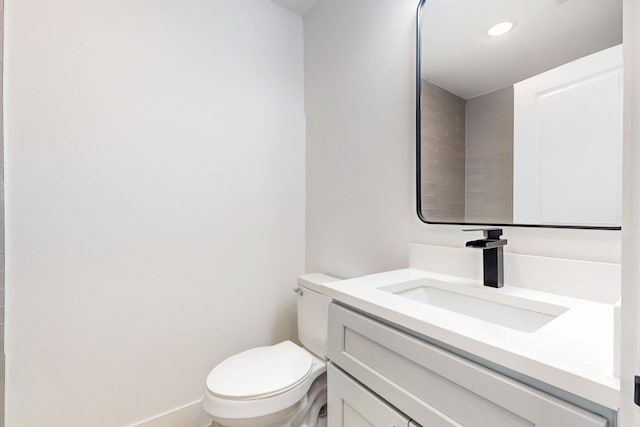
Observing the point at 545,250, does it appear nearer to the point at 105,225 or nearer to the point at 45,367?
the point at 105,225

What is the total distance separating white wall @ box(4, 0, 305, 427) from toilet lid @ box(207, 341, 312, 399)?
0.38 meters

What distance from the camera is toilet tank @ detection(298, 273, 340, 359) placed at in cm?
138

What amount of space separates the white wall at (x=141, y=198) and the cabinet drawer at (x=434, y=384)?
92cm

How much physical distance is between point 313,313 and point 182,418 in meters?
0.80

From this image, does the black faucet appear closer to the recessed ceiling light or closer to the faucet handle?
the faucet handle

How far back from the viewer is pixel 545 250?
2.85 ft

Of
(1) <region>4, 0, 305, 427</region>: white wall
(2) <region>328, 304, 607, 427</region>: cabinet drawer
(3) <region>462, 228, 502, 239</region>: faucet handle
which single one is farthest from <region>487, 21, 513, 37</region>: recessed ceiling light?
(1) <region>4, 0, 305, 427</region>: white wall

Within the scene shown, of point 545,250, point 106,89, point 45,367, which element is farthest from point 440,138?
point 45,367

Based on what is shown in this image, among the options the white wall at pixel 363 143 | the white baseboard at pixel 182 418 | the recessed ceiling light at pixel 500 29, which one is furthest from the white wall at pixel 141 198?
the recessed ceiling light at pixel 500 29

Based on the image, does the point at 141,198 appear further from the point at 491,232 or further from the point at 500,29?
the point at 500,29

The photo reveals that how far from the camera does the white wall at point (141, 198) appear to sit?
44.5 inches

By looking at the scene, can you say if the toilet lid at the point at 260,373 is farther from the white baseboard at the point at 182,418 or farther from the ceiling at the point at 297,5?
the ceiling at the point at 297,5

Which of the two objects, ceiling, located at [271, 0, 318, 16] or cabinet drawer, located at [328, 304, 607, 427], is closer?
cabinet drawer, located at [328, 304, 607, 427]

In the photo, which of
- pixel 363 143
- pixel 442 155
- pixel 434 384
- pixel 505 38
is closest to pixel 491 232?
pixel 442 155
